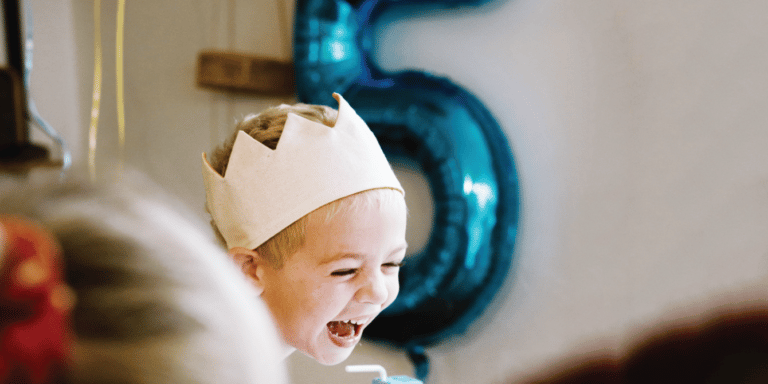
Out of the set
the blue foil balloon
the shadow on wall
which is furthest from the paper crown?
the shadow on wall

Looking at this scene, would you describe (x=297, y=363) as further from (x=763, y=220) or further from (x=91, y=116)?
(x=91, y=116)

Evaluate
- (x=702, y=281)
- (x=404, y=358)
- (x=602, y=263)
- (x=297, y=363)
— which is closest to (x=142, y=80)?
(x=297, y=363)

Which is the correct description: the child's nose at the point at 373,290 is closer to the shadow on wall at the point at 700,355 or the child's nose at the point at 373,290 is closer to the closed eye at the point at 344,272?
the closed eye at the point at 344,272

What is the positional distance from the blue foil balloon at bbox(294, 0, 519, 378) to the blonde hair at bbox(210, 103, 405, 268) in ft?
1.13

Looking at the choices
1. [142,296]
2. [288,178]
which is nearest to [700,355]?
[288,178]

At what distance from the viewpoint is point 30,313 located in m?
0.23

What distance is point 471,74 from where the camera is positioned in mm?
1314

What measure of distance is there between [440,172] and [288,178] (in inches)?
18.6

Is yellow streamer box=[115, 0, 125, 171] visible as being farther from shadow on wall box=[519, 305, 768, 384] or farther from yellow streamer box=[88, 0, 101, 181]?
shadow on wall box=[519, 305, 768, 384]

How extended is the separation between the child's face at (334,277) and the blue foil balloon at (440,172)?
14.1 inches

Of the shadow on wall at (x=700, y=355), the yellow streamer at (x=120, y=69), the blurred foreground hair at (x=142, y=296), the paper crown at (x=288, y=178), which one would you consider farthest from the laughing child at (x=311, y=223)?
the yellow streamer at (x=120, y=69)

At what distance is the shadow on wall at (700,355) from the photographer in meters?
0.97

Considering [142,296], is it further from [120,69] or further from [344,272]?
[120,69]

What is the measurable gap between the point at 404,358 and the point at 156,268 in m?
1.20
